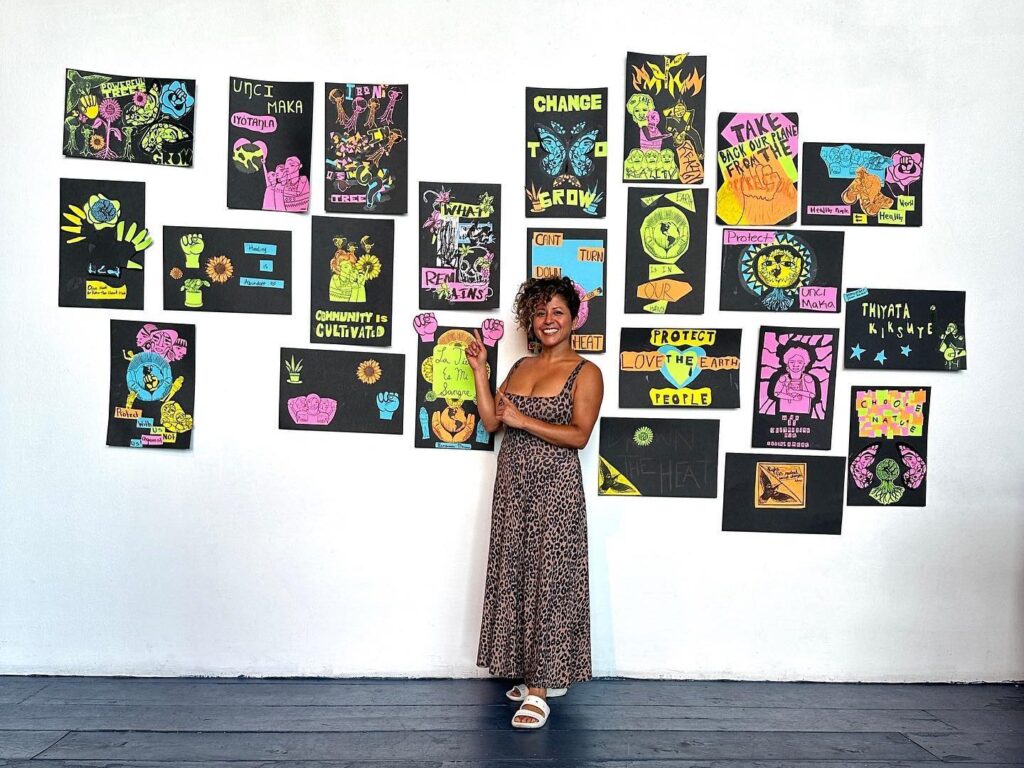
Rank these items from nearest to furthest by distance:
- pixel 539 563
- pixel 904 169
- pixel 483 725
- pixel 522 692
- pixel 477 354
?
pixel 483 725, pixel 539 563, pixel 522 692, pixel 477 354, pixel 904 169

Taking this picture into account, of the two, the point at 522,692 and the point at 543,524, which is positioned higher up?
the point at 543,524

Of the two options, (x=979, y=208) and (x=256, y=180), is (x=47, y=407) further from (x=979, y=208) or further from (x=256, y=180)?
(x=979, y=208)

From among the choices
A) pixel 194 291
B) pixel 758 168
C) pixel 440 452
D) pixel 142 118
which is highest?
pixel 142 118

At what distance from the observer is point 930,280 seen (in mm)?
3486

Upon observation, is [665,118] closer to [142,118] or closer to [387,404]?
[387,404]

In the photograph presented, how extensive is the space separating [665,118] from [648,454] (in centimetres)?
138

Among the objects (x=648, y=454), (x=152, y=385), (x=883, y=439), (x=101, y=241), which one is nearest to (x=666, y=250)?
(x=648, y=454)

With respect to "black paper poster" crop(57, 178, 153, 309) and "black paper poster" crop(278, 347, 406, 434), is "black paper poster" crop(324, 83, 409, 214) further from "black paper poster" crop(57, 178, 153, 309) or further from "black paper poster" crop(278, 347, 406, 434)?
"black paper poster" crop(57, 178, 153, 309)

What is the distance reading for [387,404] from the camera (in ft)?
11.3

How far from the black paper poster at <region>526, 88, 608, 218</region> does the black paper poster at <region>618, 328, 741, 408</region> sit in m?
0.60

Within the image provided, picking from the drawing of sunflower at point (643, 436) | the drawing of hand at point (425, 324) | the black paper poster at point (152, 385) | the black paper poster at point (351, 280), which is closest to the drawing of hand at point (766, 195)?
the drawing of sunflower at point (643, 436)

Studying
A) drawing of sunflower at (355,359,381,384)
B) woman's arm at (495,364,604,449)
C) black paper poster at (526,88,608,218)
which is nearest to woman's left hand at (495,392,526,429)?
woman's arm at (495,364,604,449)

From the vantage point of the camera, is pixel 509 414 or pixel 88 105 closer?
pixel 509 414

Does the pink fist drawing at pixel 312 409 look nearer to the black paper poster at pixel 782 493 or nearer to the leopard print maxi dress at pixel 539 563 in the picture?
the leopard print maxi dress at pixel 539 563
